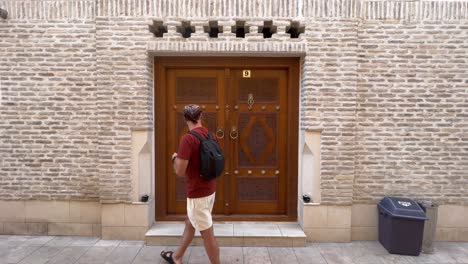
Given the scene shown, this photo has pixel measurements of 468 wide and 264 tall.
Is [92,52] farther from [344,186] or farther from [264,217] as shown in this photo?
[344,186]

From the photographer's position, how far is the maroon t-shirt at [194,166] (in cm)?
384

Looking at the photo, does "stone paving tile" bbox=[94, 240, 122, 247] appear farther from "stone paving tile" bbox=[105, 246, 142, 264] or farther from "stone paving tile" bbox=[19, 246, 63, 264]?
"stone paving tile" bbox=[19, 246, 63, 264]

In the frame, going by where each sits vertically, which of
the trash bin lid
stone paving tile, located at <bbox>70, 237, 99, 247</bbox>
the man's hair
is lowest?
stone paving tile, located at <bbox>70, 237, 99, 247</bbox>

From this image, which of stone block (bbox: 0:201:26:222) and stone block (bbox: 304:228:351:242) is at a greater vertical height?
stone block (bbox: 0:201:26:222)

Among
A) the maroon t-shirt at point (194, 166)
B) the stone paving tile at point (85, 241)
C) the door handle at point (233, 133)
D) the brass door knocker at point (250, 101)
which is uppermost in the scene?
the brass door knocker at point (250, 101)

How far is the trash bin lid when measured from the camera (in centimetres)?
464

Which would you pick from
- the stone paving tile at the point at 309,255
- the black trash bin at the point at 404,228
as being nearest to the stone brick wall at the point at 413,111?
the black trash bin at the point at 404,228

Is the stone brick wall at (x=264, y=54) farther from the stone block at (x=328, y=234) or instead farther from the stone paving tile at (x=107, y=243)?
the stone paving tile at (x=107, y=243)

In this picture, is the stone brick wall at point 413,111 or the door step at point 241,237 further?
the stone brick wall at point 413,111

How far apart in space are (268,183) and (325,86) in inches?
70.8

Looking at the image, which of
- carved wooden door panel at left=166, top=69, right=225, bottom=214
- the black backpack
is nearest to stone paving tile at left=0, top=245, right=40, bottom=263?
carved wooden door panel at left=166, top=69, right=225, bottom=214

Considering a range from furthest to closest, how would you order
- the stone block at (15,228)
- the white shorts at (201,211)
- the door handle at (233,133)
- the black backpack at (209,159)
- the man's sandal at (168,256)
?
the door handle at (233,133) → the stone block at (15,228) → the man's sandal at (168,256) → the white shorts at (201,211) → the black backpack at (209,159)

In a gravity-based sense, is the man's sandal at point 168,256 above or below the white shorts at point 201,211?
below

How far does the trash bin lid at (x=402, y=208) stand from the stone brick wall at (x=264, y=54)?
23 centimetres
